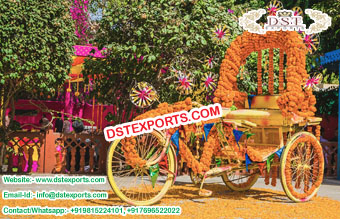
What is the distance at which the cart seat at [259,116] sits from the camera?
765 centimetres

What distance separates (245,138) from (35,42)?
4.72 metres

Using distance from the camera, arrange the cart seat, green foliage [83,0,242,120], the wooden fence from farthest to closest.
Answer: the wooden fence → green foliage [83,0,242,120] → the cart seat

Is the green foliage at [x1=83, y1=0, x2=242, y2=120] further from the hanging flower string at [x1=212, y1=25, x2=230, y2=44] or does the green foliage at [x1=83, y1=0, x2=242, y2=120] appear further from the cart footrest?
the cart footrest

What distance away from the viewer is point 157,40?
9555mm

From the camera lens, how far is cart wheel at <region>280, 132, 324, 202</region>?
276 inches

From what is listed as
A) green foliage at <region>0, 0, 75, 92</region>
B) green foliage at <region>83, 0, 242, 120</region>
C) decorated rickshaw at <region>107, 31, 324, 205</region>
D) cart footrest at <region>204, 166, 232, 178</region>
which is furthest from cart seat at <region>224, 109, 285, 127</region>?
green foliage at <region>0, 0, 75, 92</region>

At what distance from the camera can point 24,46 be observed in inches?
357

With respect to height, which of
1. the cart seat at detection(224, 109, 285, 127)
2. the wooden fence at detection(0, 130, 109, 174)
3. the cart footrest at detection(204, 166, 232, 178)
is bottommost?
the cart footrest at detection(204, 166, 232, 178)

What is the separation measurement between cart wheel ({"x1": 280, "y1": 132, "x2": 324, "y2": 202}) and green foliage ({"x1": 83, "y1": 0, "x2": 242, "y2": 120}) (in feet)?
10.3

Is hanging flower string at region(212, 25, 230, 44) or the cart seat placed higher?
hanging flower string at region(212, 25, 230, 44)

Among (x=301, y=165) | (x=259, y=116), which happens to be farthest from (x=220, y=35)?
(x=301, y=165)

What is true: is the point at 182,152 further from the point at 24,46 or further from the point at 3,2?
the point at 3,2

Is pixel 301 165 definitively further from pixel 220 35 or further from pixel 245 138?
pixel 220 35

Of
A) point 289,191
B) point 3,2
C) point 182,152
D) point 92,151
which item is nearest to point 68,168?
point 92,151
